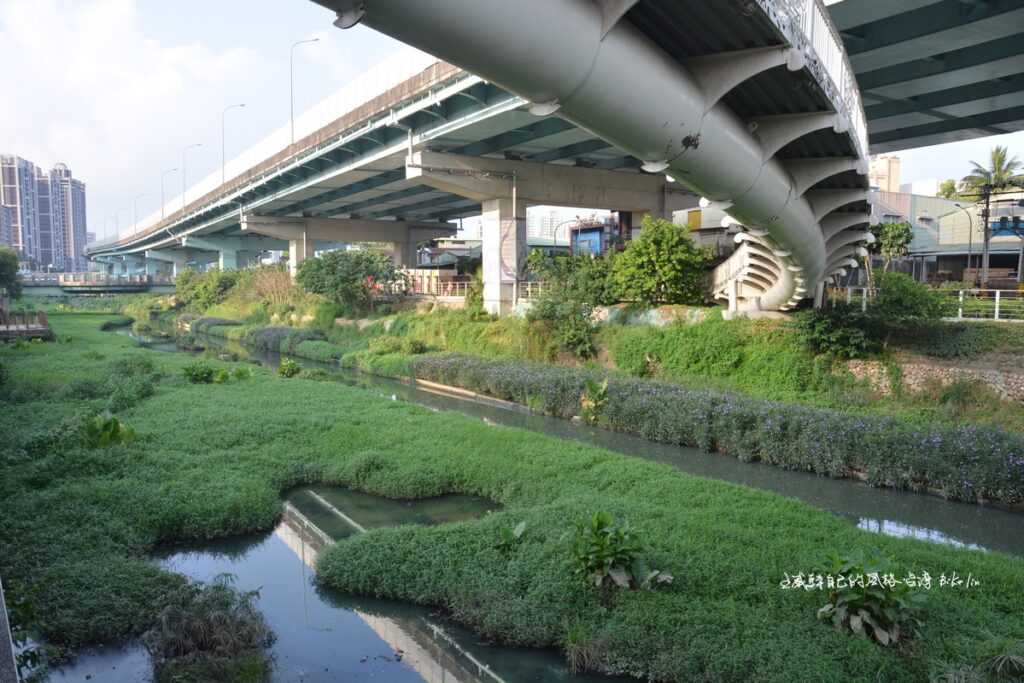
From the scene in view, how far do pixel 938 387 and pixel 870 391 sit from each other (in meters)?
1.29

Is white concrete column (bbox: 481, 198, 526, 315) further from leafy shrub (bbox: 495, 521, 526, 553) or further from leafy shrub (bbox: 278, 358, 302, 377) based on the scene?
leafy shrub (bbox: 495, 521, 526, 553)

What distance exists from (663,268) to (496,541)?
13.9 metres

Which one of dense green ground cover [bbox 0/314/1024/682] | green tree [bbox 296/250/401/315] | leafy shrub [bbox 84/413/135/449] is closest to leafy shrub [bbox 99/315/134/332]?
green tree [bbox 296/250/401/315]

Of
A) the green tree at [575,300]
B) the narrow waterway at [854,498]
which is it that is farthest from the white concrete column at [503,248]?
the narrow waterway at [854,498]

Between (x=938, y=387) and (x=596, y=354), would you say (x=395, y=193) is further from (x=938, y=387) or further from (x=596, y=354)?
(x=938, y=387)

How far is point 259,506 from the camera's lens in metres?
9.84

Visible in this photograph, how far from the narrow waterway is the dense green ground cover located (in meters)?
1.77

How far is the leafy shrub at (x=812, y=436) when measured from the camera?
10.6 m

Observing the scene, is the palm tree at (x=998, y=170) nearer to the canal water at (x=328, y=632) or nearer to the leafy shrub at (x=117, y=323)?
the canal water at (x=328, y=632)

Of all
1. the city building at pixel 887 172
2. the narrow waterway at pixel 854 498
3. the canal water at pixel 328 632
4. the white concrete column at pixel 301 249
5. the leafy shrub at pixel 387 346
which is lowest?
the canal water at pixel 328 632

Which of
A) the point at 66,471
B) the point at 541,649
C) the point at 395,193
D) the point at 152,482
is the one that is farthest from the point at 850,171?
the point at 395,193

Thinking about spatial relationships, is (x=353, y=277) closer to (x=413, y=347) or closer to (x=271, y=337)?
Result: (x=271, y=337)

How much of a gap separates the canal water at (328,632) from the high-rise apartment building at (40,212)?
8227 cm

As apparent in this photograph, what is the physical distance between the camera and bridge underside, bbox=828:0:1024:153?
1320 cm
